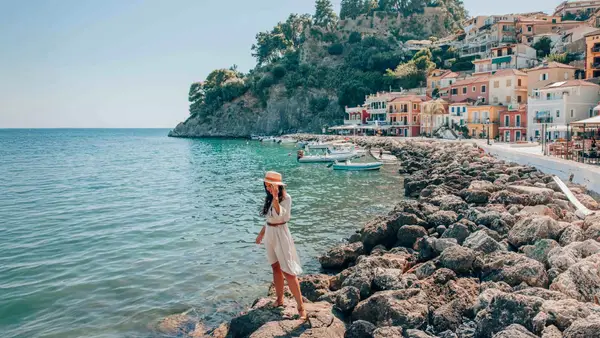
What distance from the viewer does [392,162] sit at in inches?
1682

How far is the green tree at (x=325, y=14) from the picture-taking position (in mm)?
120312

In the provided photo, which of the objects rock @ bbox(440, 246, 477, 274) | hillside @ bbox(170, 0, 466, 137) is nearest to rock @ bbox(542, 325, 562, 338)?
rock @ bbox(440, 246, 477, 274)

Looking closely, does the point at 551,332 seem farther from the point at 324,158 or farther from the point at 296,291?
the point at 324,158

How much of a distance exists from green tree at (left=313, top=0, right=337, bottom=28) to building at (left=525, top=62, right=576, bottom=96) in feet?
242

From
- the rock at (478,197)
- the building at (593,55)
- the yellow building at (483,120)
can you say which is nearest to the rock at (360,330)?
the rock at (478,197)

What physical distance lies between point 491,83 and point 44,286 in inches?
2319

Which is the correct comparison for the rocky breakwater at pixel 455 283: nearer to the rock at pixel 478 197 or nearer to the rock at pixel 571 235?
the rock at pixel 571 235

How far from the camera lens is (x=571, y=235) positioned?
10234mm

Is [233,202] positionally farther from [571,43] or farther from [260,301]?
[571,43]

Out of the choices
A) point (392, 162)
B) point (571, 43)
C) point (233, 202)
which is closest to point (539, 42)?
point (571, 43)

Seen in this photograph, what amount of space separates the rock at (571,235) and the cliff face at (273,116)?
85044 millimetres

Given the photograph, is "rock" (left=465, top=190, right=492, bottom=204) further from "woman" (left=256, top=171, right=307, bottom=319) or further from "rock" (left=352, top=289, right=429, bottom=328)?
"woman" (left=256, top=171, right=307, bottom=319)

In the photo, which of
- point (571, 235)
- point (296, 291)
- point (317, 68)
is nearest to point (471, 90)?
point (317, 68)

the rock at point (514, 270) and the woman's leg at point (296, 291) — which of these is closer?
the woman's leg at point (296, 291)
